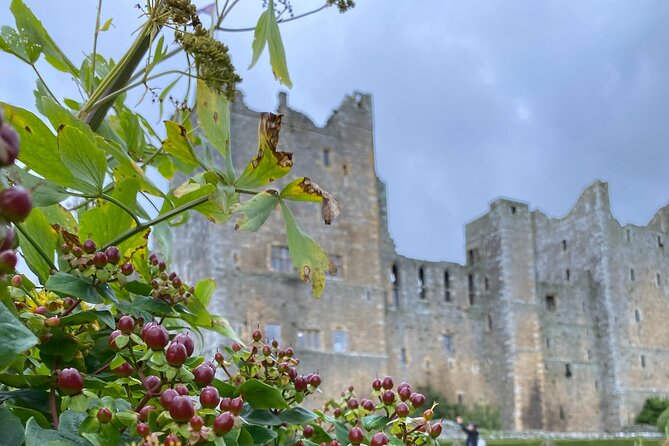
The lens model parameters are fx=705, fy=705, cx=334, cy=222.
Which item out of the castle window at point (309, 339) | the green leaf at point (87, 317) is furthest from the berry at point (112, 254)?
the castle window at point (309, 339)

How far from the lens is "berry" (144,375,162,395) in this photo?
3.04 feet

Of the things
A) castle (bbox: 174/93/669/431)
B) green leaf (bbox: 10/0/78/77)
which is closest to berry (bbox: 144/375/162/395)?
green leaf (bbox: 10/0/78/77)

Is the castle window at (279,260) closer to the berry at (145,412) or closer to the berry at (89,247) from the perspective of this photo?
the berry at (89,247)

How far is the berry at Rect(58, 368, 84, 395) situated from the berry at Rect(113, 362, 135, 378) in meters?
0.10

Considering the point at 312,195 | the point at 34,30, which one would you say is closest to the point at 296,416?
the point at 312,195

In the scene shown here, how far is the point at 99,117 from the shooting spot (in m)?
1.42

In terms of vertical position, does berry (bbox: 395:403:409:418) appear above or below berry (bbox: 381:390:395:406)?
below

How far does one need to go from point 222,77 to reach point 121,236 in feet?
1.28

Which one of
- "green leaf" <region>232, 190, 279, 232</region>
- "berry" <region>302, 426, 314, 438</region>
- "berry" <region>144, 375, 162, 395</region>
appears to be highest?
"green leaf" <region>232, 190, 279, 232</region>

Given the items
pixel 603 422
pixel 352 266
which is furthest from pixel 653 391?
pixel 352 266

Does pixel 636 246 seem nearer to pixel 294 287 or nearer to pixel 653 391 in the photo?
pixel 653 391

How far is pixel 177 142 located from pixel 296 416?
53 centimetres

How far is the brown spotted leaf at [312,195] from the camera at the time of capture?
1.22m

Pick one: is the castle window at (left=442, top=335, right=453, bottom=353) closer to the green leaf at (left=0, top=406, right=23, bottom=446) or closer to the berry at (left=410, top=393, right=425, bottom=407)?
the berry at (left=410, top=393, right=425, bottom=407)
